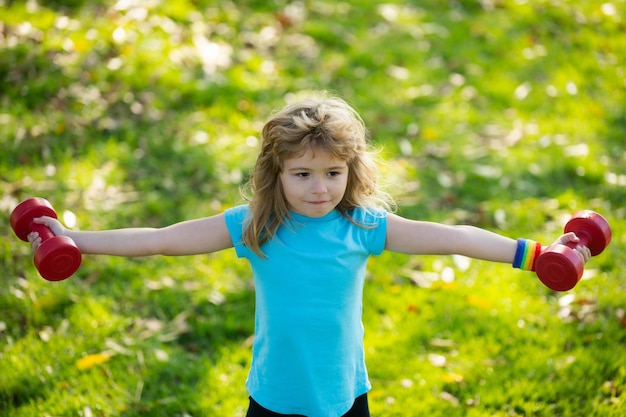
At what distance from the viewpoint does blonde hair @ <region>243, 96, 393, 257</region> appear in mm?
2381

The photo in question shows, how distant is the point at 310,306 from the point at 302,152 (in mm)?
502

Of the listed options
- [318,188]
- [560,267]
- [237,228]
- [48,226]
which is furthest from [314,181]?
[48,226]

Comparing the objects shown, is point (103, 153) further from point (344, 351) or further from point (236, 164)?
point (344, 351)

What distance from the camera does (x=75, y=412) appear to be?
3227 mm

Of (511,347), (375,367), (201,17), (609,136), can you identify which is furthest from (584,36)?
(375,367)

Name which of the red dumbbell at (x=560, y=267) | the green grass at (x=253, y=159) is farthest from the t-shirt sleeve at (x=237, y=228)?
the green grass at (x=253, y=159)

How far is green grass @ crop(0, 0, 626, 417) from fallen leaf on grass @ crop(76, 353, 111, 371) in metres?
0.03

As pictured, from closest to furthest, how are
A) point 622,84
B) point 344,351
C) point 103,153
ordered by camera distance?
point 344,351 → point 103,153 → point 622,84

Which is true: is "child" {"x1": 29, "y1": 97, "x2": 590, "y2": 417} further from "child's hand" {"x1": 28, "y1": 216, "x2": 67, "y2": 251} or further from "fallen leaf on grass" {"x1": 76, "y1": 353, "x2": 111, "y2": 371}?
"fallen leaf on grass" {"x1": 76, "y1": 353, "x2": 111, "y2": 371}

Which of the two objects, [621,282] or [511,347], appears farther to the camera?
[621,282]

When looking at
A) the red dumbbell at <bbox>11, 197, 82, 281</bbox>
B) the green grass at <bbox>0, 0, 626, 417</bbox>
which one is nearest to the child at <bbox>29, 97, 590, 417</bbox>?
the red dumbbell at <bbox>11, 197, 82, 281</bbox>

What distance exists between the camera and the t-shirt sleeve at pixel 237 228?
2.51 m

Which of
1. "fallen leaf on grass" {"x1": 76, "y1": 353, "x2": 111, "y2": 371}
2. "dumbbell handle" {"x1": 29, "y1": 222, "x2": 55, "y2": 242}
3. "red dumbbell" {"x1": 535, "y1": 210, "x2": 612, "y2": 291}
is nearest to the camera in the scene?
"red dumbbell" {"x1": 535, "y1": 210, "x2": 612, "y2": 291}

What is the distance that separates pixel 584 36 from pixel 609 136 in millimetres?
1610
